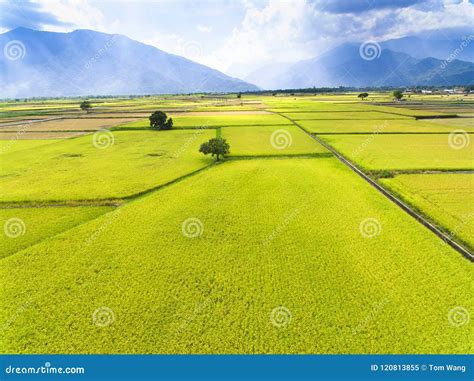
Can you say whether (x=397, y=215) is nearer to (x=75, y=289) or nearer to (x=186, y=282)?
(x=186, y=282)

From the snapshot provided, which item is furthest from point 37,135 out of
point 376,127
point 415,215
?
point 376,127

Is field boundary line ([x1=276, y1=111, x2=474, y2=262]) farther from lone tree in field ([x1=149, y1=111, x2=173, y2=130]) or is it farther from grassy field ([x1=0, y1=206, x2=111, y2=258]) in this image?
lone tree in field ([x1=149, y1=111, x2=173, y2=130])

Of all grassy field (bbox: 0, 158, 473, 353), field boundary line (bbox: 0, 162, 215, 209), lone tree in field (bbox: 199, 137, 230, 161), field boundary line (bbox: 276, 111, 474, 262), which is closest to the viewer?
grassy field (bbox: 0, 158, 473, 353)

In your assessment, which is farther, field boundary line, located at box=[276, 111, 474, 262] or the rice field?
the rice field

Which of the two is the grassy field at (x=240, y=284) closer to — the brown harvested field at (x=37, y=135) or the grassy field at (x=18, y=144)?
the grassy field at (x=18, y=144)

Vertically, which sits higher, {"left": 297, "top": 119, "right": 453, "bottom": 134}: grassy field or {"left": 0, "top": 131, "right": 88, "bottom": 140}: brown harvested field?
{"left": 0, "top": 131, "right": 88, "bottom": 140}: brown harvested field

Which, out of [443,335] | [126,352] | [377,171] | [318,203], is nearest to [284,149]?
[377,171]

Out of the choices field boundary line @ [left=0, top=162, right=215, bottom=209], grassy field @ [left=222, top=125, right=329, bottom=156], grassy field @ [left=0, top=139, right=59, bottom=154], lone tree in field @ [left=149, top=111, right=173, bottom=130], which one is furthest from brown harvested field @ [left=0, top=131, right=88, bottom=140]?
field boundary line @ [left=0, top=162, right=215, bottom=209]
